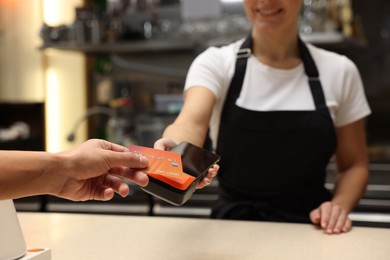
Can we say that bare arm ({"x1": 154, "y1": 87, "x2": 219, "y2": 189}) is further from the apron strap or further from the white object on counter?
the white object on counter

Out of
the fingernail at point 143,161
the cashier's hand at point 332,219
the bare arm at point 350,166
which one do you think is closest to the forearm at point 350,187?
the bare arm at point 350,166

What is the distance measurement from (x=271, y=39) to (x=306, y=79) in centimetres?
17

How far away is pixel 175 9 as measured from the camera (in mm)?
3277

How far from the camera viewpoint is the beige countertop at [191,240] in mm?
1065

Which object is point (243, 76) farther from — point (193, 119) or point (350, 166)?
point (350, 166)

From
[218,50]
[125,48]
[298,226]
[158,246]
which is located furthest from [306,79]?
[125,48]

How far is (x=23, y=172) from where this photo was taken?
0.79 m

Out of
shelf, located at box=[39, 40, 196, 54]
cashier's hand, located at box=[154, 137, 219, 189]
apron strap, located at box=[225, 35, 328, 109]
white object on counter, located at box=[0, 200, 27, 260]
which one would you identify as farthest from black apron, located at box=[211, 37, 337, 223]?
shelf, located at box=[39, 40, 196, 54]

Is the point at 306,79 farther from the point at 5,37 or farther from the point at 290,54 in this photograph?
the point at 5,37

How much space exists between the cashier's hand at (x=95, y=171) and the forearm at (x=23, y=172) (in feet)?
0.06

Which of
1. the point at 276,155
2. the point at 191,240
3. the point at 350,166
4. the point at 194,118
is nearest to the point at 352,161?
the point at 350,166

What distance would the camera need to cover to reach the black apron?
1.49 metres

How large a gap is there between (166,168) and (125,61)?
2523 mm

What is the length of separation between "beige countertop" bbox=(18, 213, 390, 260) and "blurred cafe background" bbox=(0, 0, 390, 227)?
2.92ft
